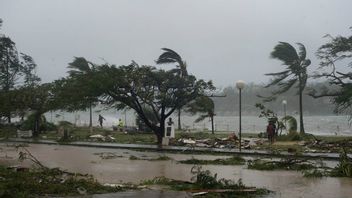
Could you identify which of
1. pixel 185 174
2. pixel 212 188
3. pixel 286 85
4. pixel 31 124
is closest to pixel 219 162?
pixel 185 174

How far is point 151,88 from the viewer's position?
35.4m

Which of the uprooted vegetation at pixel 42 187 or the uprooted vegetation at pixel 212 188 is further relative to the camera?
the uprooted vegetation at pixel 212 188

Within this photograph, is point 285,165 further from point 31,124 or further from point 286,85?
point 31,124

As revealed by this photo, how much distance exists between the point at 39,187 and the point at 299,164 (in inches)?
420

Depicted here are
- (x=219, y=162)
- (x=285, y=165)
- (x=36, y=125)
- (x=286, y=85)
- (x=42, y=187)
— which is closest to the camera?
(x=42, y=187)

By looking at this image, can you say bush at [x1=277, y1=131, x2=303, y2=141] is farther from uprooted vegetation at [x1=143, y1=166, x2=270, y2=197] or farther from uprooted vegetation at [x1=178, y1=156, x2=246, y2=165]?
uprooted vegetation at [x1=143, y1=166, x2=270, y2=197]

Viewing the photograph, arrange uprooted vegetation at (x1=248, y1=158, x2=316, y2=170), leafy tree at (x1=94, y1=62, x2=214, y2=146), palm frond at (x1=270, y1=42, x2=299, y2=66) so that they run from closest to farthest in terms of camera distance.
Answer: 1. uprooted vegetation at (x1=248, y1=158, x2=316, y2=170)
2. leafy tree at (x1=94, y1=62, x2=214, y2=146)
3. palm frond at (x1=270, y1=42, x2=299, y2=66)

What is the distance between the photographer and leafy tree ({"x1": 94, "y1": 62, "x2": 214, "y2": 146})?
34375 mm

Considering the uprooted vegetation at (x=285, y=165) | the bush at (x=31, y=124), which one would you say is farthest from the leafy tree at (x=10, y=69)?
the uprooted vegetation at (x=285, y=165)

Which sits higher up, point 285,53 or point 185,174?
point 285,53

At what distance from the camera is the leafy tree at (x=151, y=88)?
113 feet

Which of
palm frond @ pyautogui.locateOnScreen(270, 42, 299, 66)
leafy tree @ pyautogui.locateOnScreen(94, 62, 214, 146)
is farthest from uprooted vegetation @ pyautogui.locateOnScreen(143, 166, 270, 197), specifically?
palm frond @ pyautogui.locateOnScreen(270, 42, 299, 66)

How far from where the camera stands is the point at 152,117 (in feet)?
140

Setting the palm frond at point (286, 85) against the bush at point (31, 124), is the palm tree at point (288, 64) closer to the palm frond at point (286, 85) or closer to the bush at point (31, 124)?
the palm frond at point (286, 85)
